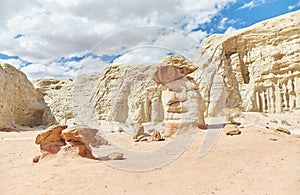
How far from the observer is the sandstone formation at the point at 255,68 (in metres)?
17.7

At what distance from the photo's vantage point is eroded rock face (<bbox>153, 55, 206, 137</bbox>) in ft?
32.8

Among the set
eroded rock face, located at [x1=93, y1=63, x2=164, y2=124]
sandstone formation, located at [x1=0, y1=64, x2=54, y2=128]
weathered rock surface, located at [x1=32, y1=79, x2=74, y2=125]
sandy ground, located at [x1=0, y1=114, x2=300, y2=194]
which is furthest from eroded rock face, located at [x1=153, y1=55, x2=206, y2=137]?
weathered rock surface, located at [x1=32, y1=79, x2=74, y2=125]

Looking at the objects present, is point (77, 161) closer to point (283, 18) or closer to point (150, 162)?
point (150, 162)

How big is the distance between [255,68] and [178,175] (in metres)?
17.5

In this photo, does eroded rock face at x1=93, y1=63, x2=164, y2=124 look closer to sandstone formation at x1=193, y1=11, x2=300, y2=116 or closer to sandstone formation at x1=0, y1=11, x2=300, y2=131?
sandstone formation at x1=0, y1=11, x2=300, y2=131

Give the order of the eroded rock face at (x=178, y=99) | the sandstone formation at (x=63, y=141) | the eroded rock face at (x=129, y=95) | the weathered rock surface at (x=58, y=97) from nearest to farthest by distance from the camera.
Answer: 1. the sandstone formation at (x=63, y=141)
2. the eroded rock face at (x=178, y=99)
3. the eroded rock face at (x=129, y=95)
4. the weathered rock surface at (x=58, y=97)

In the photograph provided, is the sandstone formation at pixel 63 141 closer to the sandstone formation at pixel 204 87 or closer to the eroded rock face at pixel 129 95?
the sandstone formation at pixel 204 87

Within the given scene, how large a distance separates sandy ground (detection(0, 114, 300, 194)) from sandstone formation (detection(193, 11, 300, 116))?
12.9 m

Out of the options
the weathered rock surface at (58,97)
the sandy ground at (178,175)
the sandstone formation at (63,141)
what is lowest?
the sandy ground at (178,175)

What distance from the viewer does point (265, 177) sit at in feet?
13.4

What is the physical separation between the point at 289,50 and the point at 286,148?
14.1 m

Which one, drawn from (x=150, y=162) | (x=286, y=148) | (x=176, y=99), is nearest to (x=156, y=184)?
(x=150, y=162)

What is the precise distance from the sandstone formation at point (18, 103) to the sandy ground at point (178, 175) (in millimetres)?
14379

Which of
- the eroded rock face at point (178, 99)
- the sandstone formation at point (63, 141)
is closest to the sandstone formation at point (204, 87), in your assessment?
the eroded rock face at point (178, 99)
